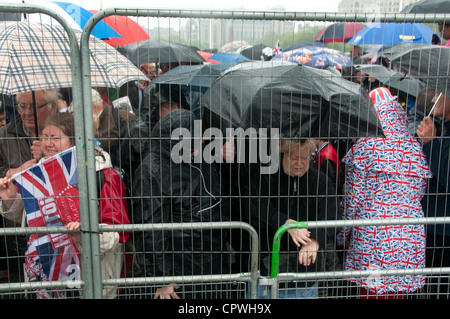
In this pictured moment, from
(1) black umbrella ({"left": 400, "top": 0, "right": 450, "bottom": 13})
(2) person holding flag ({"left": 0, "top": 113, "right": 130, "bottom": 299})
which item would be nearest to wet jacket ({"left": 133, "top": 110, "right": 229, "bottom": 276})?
(2) person holding flag ({"left": 0, "top": 113, "right": 130, "bottom": 299})

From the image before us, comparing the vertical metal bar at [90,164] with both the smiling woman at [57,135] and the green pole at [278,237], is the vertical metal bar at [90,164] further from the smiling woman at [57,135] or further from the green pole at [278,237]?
the green pole at [278,237]

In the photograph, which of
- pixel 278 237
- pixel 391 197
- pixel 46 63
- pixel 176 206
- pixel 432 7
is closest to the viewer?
pixel 46 63

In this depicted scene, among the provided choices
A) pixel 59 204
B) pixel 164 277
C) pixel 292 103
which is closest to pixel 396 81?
pixel 292 103

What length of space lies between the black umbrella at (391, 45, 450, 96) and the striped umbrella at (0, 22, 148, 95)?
5.67 ft

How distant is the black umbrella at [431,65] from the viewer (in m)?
2.62

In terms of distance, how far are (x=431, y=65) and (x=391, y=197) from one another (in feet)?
3.08

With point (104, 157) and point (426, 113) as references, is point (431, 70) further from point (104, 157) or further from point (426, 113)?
point (104, 157)

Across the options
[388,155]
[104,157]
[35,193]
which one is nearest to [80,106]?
[104,157]

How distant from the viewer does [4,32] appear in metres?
2.74

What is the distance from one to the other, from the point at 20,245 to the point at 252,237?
177cm

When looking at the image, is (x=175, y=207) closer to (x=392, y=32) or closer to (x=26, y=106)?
(x=26, y=106)

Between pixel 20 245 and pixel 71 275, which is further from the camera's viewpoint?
pixel 20 245

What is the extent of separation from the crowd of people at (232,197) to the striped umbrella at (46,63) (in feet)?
0.64

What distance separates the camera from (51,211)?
8.94 ft
